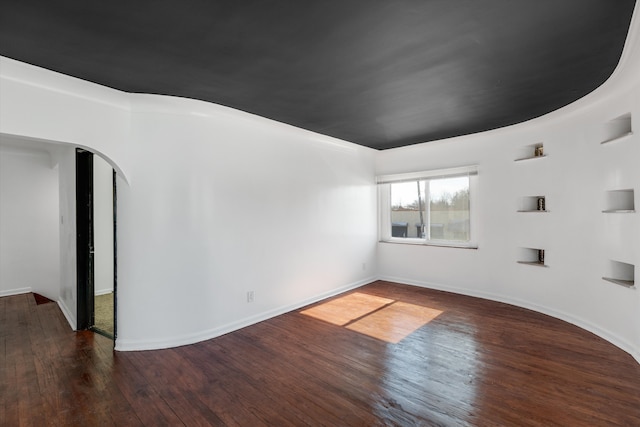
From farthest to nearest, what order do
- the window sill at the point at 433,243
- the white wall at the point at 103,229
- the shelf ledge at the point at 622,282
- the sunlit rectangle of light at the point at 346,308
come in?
the white wall at the point at 103,229
the window sill at the point at 433,243
the sunlit rectangle of light at the point at 346,308
the shelf ledge at the point at 622,282

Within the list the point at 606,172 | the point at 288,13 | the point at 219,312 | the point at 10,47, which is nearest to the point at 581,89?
the point at 606,172

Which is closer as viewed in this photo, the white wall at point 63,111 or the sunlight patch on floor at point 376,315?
the white wall at point 63,111

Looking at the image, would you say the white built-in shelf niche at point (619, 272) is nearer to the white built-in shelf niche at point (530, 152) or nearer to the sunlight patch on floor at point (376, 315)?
the white built-in shelf niche at point (530, 152)

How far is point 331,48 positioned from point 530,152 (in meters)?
3.69

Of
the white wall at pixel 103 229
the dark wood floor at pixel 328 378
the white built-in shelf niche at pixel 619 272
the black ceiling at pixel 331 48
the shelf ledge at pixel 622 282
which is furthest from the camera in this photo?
the white wall at pixel 103 229

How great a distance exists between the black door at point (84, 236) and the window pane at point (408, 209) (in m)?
4.70

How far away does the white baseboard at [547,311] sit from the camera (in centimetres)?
301

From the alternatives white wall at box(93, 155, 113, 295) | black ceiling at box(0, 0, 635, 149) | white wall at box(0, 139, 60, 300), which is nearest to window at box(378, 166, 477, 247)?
black ceiling at box(0, 0, 635, 149)

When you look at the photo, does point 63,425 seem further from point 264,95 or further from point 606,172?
point 606,172

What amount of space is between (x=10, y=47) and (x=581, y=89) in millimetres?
4725

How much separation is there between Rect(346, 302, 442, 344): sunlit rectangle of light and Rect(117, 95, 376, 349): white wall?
1048 mm

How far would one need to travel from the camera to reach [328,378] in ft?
8.38

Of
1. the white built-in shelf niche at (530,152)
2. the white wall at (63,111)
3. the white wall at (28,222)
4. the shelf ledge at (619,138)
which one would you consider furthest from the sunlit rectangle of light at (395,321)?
the white wall at (28,222)

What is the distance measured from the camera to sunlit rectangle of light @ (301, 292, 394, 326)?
397cm
